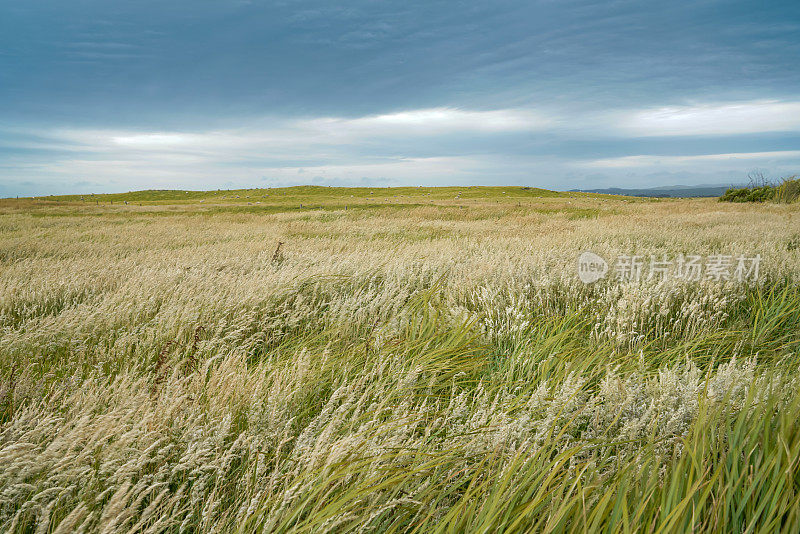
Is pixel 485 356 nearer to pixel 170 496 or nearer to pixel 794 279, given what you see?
pixel 170 496

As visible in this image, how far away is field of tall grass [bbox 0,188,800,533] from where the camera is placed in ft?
4.95

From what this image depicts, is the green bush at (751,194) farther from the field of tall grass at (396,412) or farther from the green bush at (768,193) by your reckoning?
the field of tall grass at (396,412)

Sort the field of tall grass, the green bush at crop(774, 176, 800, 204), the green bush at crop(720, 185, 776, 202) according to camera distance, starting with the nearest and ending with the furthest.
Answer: the field of tall grass, the green bush at crop(774, 176, 800, 204), the green bush at crop(720, 185, 776, 202)

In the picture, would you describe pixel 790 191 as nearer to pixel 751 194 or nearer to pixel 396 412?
pixel 751 194

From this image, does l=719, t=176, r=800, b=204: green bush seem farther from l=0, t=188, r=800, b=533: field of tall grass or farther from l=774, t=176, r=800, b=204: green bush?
l=0, t=188, r=800, b=533: field of tall grass

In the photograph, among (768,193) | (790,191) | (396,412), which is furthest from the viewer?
(768,193)

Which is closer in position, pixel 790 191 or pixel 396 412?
pixel 396 412

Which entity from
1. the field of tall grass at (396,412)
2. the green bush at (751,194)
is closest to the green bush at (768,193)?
the green bush at (751,194)

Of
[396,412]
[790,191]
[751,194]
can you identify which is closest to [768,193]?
[751,194]

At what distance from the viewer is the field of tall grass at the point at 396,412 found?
4.95 ft

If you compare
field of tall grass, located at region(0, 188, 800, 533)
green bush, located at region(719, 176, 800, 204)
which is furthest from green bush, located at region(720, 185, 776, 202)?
field of tall grass, located at region(0, 188, 800, 533)

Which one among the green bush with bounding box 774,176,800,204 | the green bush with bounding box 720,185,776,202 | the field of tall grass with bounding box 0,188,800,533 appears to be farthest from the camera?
the green bush with bounding box 720,185,776,202

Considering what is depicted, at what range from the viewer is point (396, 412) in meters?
2.11

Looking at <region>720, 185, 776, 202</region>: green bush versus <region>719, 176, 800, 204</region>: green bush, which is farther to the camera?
<region>720, 185, 776, 202</region>: green bush
